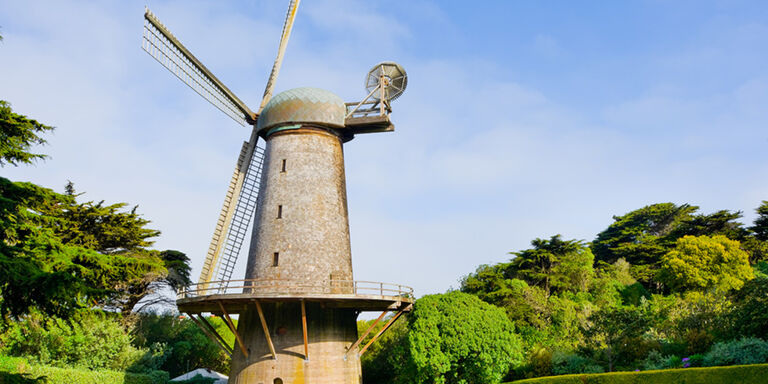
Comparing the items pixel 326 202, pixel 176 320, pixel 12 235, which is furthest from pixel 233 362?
pixel 176 320

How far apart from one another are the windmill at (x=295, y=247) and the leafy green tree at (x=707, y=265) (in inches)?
809

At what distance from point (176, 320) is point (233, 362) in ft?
69.4

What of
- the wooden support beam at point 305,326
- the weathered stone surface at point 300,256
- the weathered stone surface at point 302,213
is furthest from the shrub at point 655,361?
A: the wooden support beam at point 305,326

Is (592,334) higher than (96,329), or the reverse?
(96,329)

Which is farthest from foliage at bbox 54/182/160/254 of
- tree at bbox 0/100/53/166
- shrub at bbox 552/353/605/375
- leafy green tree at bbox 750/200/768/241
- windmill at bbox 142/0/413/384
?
leafy green tree at bbox 750/200/768/241

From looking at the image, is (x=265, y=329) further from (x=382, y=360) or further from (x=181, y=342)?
(x=181, y=342)

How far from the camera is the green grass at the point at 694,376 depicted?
14.6m

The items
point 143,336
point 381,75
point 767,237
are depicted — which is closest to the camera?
point 381,75

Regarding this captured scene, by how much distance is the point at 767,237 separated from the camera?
122 ft

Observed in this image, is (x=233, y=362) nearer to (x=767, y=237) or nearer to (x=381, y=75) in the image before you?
(x=381, y=75)

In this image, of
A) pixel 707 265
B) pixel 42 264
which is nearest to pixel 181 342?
pixel 42 264

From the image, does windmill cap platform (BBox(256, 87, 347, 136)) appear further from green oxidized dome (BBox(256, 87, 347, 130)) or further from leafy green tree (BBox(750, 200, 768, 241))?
leafy green tree (BBox(750, 200, 768, 241))

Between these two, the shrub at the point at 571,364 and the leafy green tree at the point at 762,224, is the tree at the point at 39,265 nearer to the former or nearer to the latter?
the shrub at the point at 571,364

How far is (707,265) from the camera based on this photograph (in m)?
32.3
